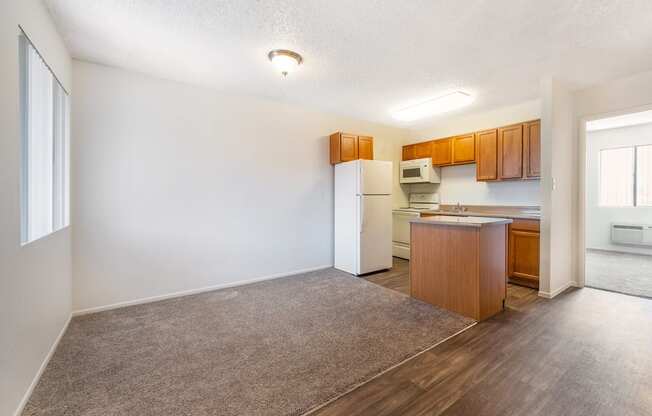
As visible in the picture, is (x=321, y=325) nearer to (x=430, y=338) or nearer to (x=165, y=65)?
(x=430, y=338)

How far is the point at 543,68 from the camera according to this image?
121 inches

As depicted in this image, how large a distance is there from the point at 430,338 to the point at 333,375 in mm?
954

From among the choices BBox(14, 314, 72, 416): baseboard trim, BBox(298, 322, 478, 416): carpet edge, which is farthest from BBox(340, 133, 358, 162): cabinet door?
BBox(14, 314, 72, 416): baseboard trim

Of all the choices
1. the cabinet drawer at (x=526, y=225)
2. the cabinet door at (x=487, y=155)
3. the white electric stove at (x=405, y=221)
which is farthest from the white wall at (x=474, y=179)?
the cabinet drawer at (x=526, y=225)

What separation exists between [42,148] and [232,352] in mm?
2221

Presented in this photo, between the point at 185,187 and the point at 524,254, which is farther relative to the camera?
the point at 524,254

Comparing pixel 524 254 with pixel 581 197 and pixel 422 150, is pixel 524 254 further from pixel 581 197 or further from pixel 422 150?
pixel 422 150

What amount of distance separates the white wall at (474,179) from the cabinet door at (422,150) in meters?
0.26

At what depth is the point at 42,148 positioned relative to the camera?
2254mm

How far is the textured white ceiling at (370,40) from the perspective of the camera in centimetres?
212

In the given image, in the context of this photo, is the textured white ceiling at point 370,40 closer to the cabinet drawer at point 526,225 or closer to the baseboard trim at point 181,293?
the cabinet drawer at point 526,225

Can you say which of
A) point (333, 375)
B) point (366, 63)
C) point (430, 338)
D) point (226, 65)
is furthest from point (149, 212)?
point (430, 338)

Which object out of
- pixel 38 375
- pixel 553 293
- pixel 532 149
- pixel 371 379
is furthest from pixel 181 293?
pixel 532 149

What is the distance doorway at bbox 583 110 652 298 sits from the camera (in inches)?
211
